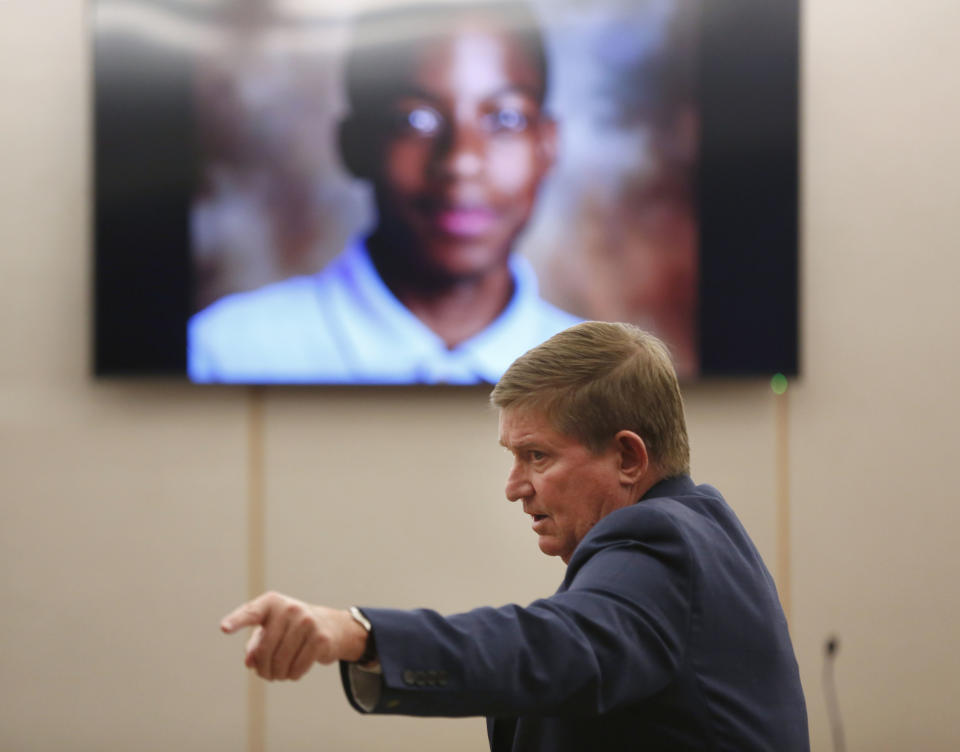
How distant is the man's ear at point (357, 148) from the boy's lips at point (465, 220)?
0.25 metres

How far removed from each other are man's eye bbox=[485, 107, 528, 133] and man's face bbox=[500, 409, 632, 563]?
6.46ft

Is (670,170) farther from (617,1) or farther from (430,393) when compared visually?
(430,393)

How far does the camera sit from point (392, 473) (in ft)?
10.5

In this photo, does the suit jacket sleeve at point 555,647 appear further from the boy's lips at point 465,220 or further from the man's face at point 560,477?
the boy's lips at point 465,220

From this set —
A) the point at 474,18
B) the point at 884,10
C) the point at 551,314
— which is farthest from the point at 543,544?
the point at 884,10

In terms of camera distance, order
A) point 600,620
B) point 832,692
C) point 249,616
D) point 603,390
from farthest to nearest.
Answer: point 832,692, point 603,390, point 600,620, point 249,616

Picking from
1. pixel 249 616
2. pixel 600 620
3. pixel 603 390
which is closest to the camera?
pixel 249 616

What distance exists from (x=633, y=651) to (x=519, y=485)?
40 centimetres

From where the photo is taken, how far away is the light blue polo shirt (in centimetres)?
316

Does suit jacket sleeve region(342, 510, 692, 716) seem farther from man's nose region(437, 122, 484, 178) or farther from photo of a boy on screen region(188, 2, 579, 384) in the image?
man's nose region(437, 122, 484, 178)

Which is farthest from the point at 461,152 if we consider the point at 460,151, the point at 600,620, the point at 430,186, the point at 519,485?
the point at 600,620

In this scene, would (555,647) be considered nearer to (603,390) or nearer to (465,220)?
(603,390)

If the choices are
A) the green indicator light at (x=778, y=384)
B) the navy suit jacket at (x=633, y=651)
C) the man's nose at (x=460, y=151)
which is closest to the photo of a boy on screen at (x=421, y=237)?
the man's nose at (x=460, y=151)

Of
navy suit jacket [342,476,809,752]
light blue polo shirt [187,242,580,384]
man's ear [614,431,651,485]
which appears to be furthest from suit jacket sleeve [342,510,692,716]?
light blue polo shirt [187,242,580,384]
